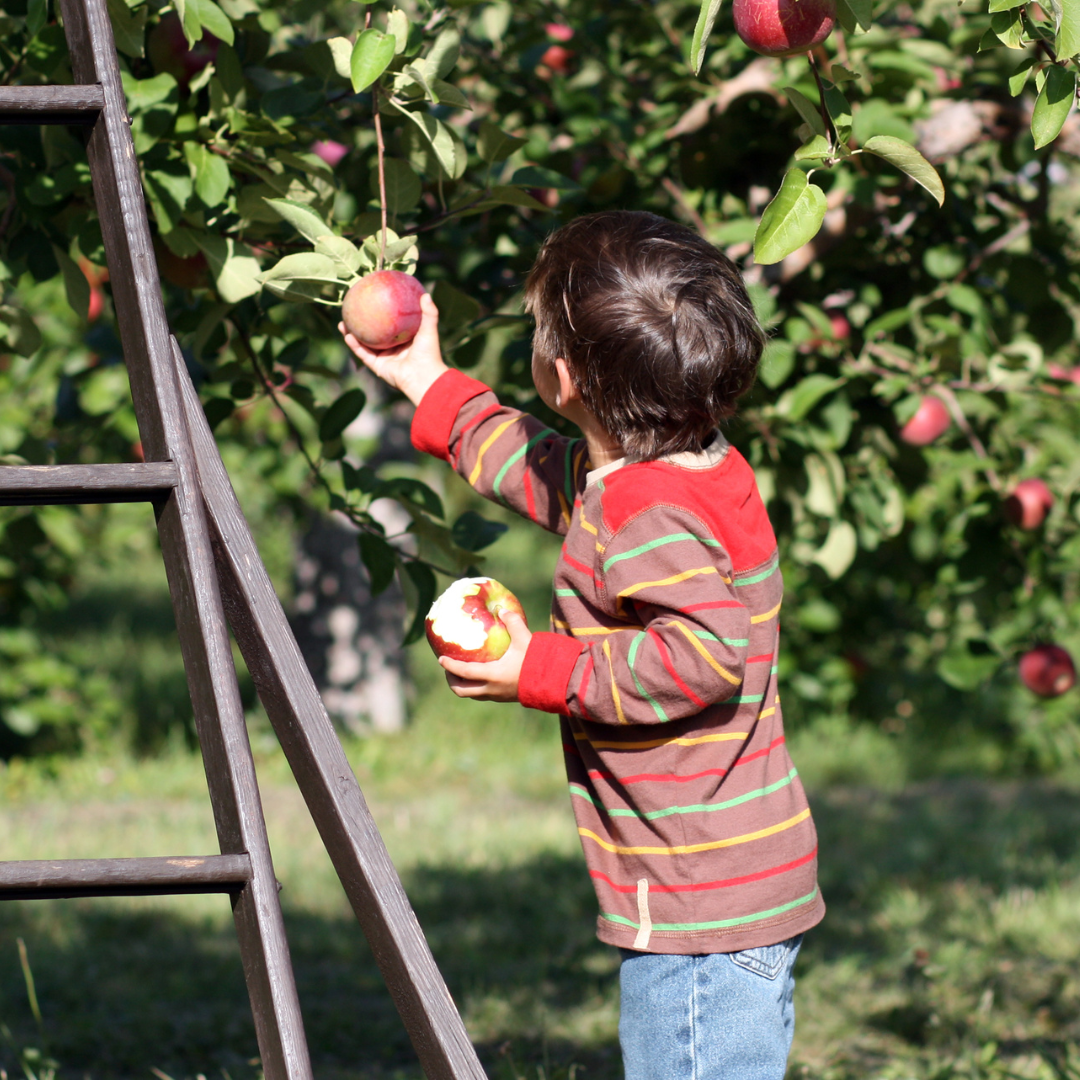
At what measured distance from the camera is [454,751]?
17.6ft

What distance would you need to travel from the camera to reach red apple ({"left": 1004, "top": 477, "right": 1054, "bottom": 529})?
85.0 inches

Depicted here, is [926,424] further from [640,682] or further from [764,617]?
[640,682]

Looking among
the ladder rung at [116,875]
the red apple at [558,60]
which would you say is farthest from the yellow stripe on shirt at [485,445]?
the red apple at [558,60]

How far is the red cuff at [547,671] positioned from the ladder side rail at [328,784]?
188 mm

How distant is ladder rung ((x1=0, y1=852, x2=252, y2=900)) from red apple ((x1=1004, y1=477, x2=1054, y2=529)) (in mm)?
1576

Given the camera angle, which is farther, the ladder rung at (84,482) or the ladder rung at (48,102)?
the ladder rung at (48,102)

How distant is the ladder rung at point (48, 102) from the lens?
1.21 m

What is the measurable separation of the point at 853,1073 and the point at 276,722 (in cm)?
155

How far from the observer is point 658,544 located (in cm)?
121

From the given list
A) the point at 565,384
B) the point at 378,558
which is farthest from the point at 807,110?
the point at 378,558

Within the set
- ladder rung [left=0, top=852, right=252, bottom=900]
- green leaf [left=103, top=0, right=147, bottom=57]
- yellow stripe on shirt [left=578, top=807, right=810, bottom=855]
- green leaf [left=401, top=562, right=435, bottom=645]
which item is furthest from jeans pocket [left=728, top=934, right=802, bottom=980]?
green leaf [left=103, top=0, right=147, bottom=57]

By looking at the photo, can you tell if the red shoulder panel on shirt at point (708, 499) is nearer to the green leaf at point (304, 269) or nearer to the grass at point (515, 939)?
the green leaf at point (304, 269)

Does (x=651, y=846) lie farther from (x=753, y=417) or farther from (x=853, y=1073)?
(x=853, y=1073)

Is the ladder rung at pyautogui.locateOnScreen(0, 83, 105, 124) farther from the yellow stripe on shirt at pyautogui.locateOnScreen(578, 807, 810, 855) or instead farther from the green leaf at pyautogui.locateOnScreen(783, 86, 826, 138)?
the yellow stripe on shirt at pyautogui.locateOnScreen(578, 807, 810, 855)
